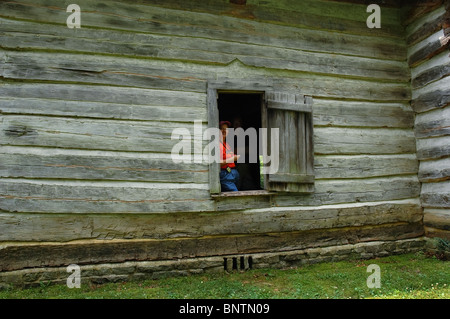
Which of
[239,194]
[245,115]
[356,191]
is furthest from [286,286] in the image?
[245,115]

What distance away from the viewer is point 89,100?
4.11 metres

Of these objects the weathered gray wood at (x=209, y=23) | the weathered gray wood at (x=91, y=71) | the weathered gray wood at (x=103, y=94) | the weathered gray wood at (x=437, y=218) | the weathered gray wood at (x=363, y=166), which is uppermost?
the weathered gray wood at (x=209, y=23)

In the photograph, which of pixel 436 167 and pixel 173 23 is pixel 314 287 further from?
pixel 173 23

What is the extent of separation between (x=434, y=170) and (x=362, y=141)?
1.29 m

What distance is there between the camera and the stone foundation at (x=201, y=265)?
385 centimetres

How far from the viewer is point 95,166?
407cm

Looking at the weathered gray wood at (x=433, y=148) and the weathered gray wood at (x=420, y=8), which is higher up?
the weathered gray wood at (x=420, y=8)

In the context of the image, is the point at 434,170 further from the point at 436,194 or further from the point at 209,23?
the point at 209,23

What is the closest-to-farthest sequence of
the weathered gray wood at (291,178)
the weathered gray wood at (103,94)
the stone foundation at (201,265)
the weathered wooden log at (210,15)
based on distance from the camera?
the stone foundation at (201,265)
the weathered gray wood at (103,94)
the weathered wooden log at (210,15)
the weathered gray wood at (291,178)

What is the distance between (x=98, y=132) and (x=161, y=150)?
868 mm

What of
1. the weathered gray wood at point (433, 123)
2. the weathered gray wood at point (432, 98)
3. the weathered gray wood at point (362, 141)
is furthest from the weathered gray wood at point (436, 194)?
the weathered gray wood at point (432, 98)

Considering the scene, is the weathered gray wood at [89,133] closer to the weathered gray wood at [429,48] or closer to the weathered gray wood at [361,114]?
the weathered gray wood at [361,114]

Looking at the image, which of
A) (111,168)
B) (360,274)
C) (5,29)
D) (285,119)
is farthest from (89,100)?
(360,274)

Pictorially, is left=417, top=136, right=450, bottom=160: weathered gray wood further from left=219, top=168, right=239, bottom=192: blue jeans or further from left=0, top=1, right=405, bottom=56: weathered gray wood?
left=219, top=168, right=239, bottom=192: blue jeans
